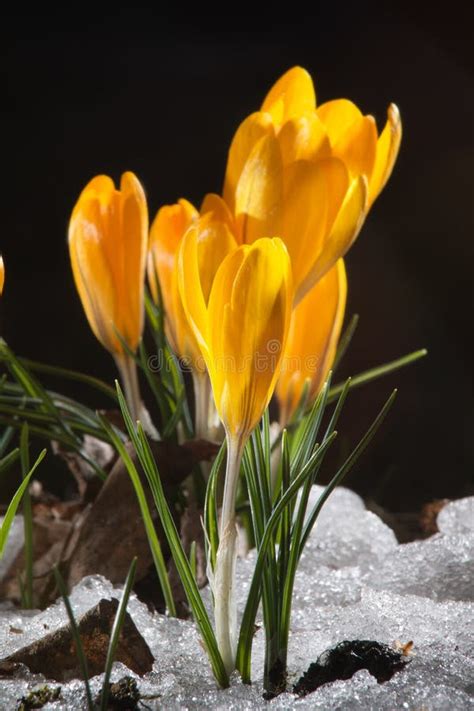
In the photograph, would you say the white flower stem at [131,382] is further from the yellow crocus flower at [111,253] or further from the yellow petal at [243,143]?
the yellow petal at [243,143]

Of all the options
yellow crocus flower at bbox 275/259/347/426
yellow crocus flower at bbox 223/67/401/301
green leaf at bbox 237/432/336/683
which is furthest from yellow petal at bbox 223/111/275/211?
green leaf at bbox 237/432/336/683

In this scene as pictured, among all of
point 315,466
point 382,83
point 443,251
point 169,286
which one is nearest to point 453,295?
point 443,251

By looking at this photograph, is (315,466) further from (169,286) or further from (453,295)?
(453,295)

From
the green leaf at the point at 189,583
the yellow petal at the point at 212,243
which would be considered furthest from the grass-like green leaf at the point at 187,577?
the yellow petal at the point at 212,243

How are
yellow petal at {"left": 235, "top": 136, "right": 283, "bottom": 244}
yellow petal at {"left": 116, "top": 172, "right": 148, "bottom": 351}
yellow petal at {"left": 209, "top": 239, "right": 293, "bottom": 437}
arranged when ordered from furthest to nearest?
yellow petal at {"left": 116, "top": 172, "right": 148, "bottom": 351}, yellow petal at {"left": 235, "top": 136, "right": 283, "bottom": 244}, yellow petal at {"left": 209, "top": 239, "right": 293, "bottom": 437}

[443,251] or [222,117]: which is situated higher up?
[222,117]

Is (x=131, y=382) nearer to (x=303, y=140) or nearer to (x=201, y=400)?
(x=201, y=400)

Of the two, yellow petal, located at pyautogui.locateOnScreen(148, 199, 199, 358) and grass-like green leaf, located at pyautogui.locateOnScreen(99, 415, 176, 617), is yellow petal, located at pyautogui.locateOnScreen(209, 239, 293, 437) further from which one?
yellow petal, located at pyautogui.locateOnScreen(148, 199, 199, 358)
